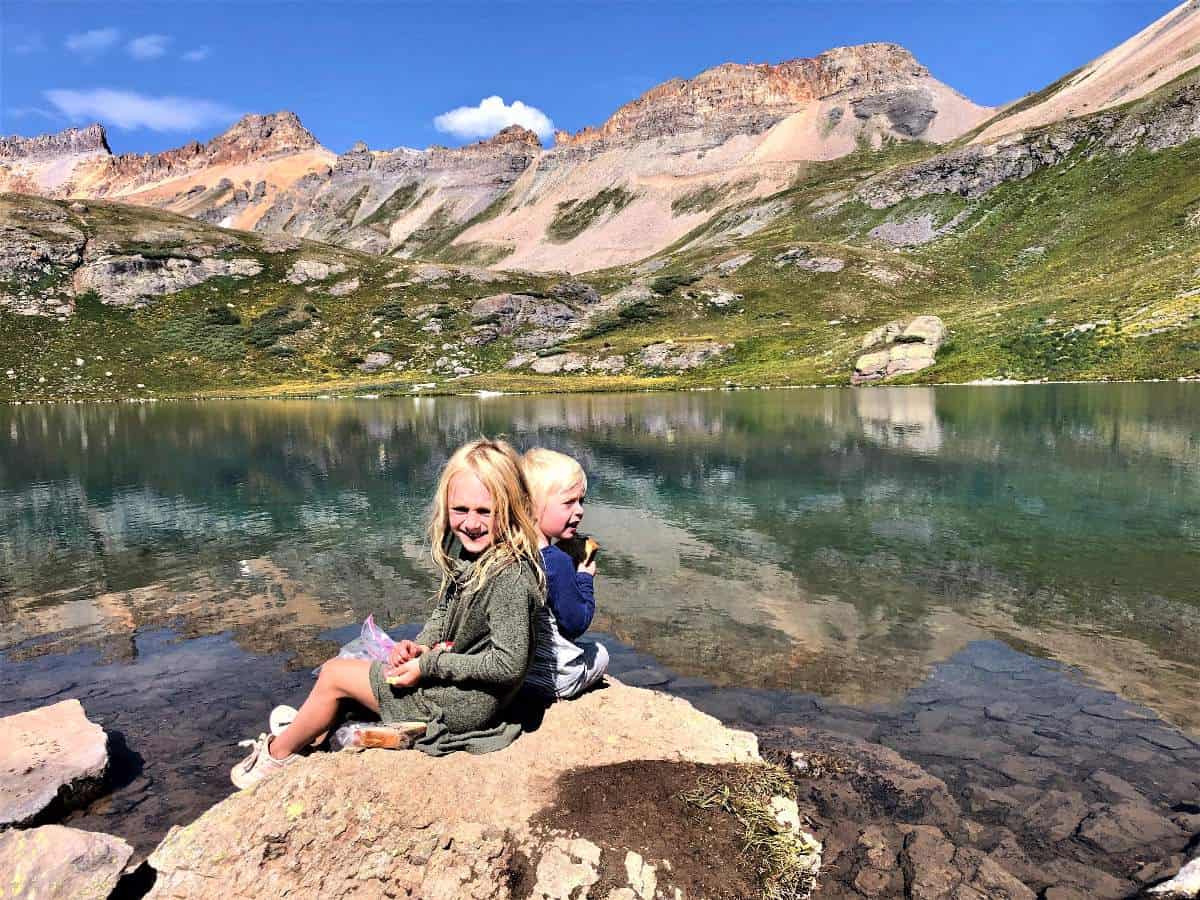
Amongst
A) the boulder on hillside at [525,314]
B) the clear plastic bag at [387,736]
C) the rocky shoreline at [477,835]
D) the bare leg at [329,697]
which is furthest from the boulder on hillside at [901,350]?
the clear plastic bag at [387,736]

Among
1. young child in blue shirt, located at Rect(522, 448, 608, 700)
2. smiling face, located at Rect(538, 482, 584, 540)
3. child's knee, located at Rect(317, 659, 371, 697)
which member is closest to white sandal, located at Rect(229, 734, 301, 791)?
child's knee, located at Rect(317, 659, 371, 697)

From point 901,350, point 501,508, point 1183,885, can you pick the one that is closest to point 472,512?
point 501,508

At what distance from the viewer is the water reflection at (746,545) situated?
1338cm

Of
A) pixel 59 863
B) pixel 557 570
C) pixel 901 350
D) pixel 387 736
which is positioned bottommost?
pixel 59 863

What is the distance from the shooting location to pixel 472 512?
22.1 feet

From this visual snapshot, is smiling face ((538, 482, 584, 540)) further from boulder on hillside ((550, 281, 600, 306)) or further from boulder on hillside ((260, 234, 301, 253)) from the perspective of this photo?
boulder on hillside ((260, 234, 301, 253))

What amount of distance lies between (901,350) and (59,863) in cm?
10166

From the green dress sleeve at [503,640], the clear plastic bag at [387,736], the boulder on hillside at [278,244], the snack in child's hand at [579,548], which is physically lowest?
the clear plastic bag at [387,736]

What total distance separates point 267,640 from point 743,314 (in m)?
138

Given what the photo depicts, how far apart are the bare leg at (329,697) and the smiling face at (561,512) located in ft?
7.18

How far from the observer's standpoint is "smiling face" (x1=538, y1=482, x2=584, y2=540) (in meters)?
7.38

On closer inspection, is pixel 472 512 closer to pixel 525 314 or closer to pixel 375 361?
pixel 375 361

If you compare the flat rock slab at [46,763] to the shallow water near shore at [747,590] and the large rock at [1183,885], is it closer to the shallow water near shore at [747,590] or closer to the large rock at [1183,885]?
the shallow water near shore at [747,590]

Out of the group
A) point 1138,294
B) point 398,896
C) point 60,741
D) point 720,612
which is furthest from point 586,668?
point 1138,294
